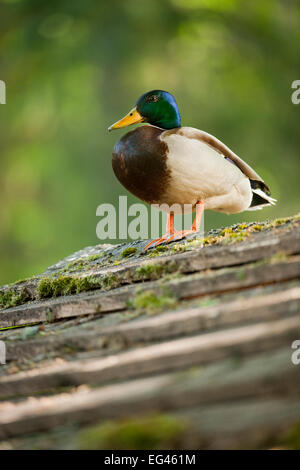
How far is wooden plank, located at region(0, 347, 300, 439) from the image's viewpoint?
1.18 metres

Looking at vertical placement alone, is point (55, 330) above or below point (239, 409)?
above

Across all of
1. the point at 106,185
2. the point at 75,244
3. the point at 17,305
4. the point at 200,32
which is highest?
the point at 200,32

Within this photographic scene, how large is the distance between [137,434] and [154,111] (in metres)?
2.27

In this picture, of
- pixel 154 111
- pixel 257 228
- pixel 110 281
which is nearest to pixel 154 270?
pixel 110 281

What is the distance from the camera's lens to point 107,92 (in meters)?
13.2

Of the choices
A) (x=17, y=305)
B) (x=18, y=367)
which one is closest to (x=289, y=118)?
(x=17, y=305)

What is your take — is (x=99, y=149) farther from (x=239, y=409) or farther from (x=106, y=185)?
(x=239, y=409)

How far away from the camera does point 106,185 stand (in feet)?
43.4

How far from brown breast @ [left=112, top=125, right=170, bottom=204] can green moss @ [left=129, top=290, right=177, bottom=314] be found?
1.17m

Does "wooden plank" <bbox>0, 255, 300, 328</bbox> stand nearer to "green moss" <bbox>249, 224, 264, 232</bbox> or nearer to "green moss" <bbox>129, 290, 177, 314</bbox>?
"green moss" <bbox>129, 290, 177, 314</bbox>

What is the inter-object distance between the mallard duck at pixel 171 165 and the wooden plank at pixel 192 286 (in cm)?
77

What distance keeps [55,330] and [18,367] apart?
0.81ft

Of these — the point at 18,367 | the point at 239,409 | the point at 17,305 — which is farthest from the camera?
the point at 17,305

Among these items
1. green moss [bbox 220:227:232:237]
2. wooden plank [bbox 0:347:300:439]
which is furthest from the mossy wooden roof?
green moss [bbox 220:227:232:237]
